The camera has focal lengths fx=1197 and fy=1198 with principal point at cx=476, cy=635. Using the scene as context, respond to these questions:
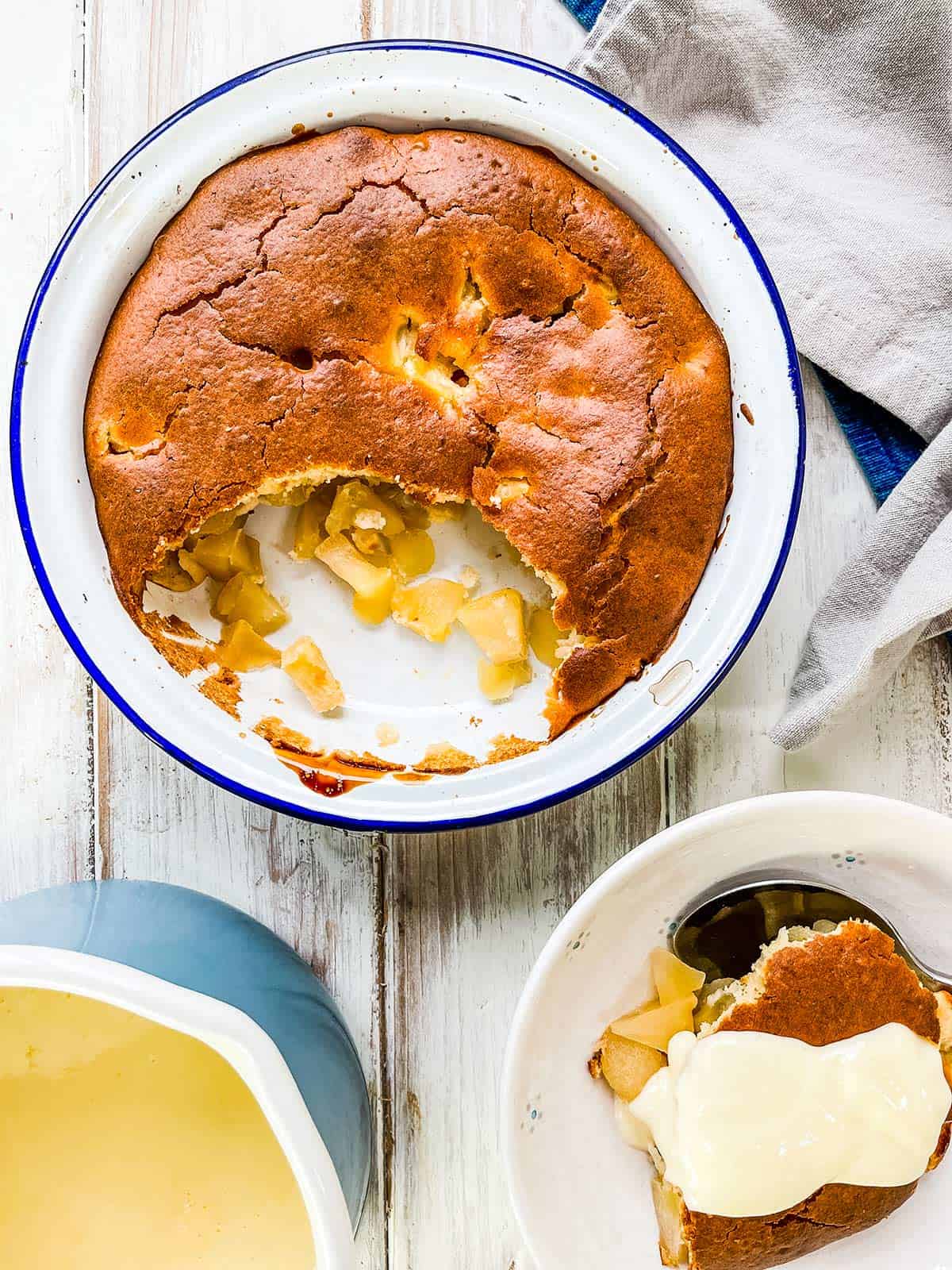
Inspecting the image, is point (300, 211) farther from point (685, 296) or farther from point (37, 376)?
point (685, 296)

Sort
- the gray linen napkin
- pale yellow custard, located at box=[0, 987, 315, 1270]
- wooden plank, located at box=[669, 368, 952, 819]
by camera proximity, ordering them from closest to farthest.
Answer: pale yellow custard, located at box=[0, 987, 315, 1270] → the gray linen napkin → wooden plank, located at box=[669, 368, 952, 819]

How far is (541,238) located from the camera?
5.26ft

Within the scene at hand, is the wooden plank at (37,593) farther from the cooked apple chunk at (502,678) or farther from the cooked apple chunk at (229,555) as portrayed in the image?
the cooked apple chunk at (502,678)

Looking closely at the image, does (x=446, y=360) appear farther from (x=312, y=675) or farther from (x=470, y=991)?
(x=470, y=991)

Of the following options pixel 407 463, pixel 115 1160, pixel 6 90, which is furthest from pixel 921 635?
pixel 6 90

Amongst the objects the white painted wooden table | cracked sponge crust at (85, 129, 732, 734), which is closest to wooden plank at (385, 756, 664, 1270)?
the white painted wooden table

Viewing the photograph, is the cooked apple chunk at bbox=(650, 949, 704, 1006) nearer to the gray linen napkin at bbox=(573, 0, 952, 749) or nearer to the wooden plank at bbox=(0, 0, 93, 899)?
the gray linen napkin at bbox=(573, 0, 952, 749)

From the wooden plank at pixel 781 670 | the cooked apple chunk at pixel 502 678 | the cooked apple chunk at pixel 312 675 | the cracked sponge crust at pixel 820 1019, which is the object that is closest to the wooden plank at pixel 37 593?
the cooked apple chunk at pixel 312 675

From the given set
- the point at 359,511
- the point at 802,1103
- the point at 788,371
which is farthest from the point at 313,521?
the point at 802,1103

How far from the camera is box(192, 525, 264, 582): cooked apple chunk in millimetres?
1737

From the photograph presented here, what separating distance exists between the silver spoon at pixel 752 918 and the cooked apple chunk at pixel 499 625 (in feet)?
1.41

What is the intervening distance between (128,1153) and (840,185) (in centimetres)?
161

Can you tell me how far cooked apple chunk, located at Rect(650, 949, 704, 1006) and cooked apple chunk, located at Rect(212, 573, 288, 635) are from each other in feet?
2.38

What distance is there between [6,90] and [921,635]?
5.22 ft
